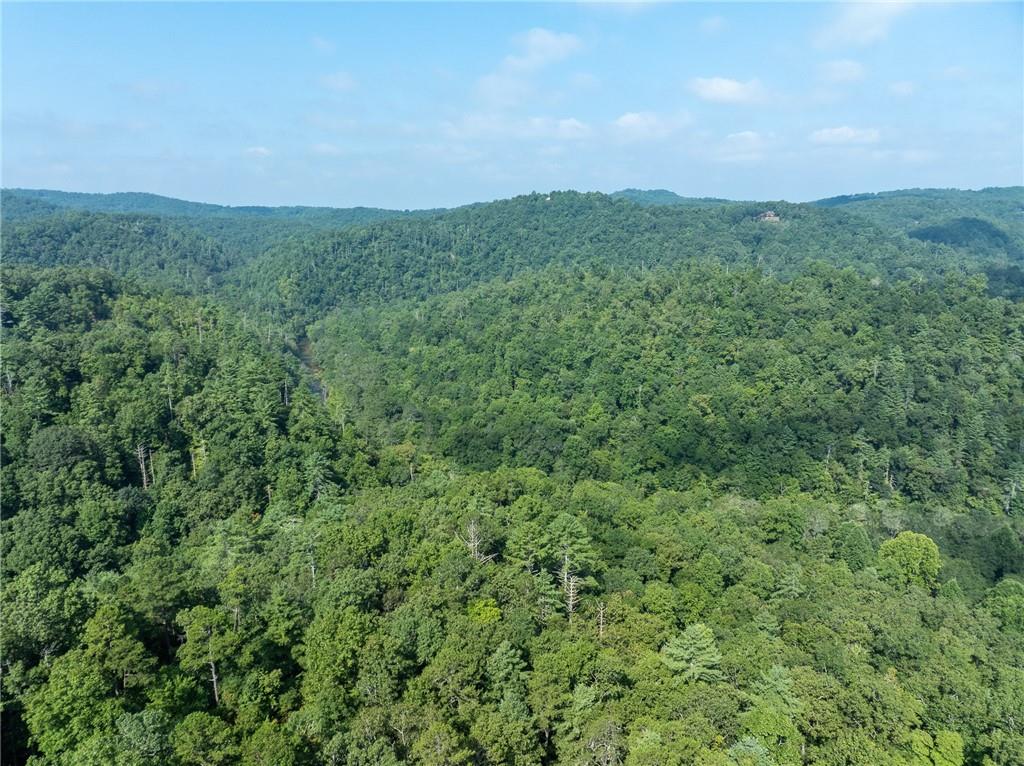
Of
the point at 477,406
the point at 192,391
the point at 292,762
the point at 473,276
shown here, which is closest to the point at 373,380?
the point at 477,406

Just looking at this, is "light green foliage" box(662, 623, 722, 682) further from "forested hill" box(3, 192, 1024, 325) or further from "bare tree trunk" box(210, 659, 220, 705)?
"forested hill" box(3, 192, 1024, 325)

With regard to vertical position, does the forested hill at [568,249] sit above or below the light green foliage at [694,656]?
above

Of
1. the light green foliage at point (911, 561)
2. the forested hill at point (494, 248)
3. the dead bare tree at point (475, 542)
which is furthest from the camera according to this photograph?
the forested hill at point (494, 248)

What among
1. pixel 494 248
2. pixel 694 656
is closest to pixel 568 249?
pixel 494 248

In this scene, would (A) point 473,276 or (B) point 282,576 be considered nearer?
(B) point 282,576

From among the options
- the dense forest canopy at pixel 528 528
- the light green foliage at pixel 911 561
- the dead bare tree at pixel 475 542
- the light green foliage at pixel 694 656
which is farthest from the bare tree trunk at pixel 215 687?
the light green foliage at pixel 911 561

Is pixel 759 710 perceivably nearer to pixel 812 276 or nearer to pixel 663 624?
pixel 663 624

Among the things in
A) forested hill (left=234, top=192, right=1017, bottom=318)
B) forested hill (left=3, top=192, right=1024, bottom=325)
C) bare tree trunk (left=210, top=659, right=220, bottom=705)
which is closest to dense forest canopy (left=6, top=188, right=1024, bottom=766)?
bare tree trunk (left=210, top=659, right=220, bottom=705)

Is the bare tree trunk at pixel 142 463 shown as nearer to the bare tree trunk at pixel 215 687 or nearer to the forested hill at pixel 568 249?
the bare tree trunk at pixel 215 687
